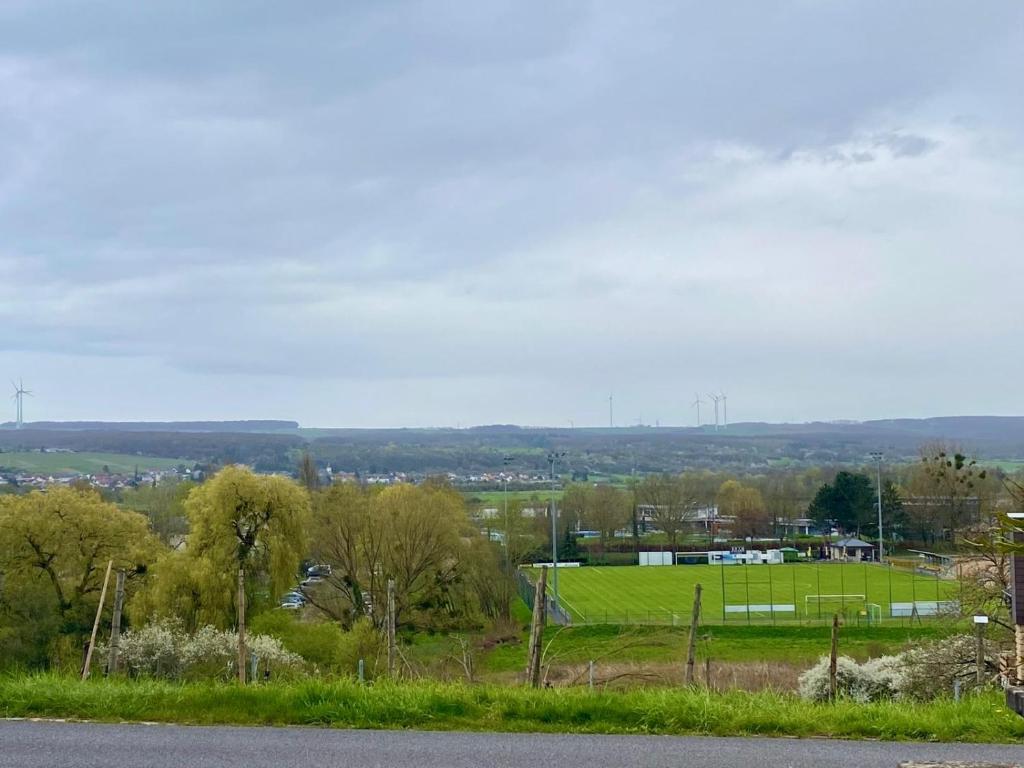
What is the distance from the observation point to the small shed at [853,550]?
278ft

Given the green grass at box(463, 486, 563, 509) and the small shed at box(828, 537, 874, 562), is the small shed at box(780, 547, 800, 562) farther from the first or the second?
the green grass at box(463, 486, 563, 509)

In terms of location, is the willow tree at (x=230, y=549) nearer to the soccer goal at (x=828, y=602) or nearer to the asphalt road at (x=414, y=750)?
the asphalt road at (x=414, y=750)

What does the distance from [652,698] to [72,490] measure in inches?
1098

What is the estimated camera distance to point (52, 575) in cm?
3030

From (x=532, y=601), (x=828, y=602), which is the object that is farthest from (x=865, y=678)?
(x=828, y=602)

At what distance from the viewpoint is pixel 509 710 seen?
870 cm

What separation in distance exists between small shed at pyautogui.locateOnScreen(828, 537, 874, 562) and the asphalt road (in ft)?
264

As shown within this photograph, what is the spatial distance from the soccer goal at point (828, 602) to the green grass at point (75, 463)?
137 m

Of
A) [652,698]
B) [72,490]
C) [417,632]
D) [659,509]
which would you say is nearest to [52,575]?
[72,490]

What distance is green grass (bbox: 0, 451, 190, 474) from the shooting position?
168 m

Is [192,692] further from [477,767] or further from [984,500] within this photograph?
[984,500]

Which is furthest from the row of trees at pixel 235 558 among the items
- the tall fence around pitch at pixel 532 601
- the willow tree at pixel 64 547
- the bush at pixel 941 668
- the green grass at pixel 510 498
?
the green grass at pixel 510 498

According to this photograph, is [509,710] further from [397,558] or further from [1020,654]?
[397,558]

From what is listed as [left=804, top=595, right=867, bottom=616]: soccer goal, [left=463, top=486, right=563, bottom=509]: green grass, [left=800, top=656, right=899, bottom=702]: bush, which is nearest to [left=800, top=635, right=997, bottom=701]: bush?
[left=800, top=656, right=899, bottom=702]: bush
